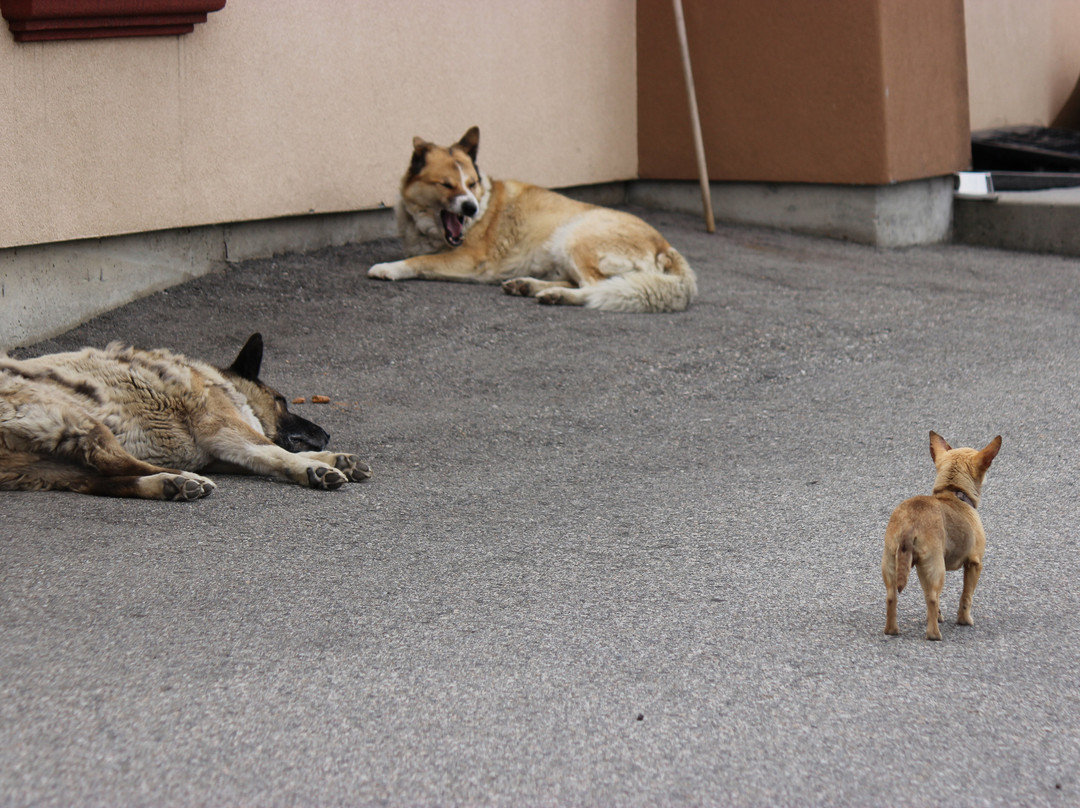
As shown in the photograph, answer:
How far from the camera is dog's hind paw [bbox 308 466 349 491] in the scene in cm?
426

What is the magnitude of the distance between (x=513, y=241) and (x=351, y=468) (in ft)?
13.4

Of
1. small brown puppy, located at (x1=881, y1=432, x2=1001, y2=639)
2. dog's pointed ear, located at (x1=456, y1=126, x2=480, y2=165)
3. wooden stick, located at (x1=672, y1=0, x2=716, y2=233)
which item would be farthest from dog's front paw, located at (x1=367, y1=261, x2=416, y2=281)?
small brown puppy, located at (x1=881, y1=432, x2=1001, y2=639)

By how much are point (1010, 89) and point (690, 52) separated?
4915 mm

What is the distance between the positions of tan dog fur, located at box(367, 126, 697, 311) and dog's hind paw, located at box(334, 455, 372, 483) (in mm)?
3318

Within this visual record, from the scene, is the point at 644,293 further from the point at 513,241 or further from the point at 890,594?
the point at 890,594

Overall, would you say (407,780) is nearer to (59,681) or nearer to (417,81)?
(59,681)

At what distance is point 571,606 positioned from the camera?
310 centimetres

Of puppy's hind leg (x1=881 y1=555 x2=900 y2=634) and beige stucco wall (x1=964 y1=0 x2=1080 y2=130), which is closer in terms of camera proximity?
puppy's hind leg (x1=881 y1=555 x2=900 y2=634)

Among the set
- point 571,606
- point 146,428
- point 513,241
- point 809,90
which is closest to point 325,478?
point 146,428

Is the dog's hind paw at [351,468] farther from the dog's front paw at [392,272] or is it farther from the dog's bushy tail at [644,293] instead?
the dog's front paw at [392,272]

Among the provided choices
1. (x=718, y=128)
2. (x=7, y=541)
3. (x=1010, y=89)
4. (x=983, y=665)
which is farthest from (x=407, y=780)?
(x=1010, y=89)

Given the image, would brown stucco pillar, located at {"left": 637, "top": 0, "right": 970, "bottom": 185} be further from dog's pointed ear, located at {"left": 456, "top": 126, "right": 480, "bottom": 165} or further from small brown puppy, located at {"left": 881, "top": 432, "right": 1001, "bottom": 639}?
small brown puppy, located at {"left": 881, "top": 432, "right": 1001, "bottom": 639}

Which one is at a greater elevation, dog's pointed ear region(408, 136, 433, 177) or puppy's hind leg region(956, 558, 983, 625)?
dog's pointed ear region(408, 136, 433, 177)

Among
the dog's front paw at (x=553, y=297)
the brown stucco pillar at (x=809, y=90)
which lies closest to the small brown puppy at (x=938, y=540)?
the dog's front paw at (x=553, y=297)
